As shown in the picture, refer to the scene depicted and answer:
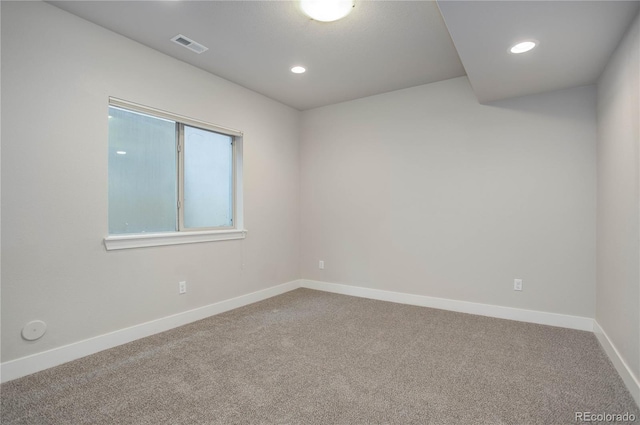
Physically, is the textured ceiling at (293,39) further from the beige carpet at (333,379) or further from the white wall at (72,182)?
the beige carpet at (333,379)

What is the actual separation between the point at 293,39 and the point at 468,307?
322 cm

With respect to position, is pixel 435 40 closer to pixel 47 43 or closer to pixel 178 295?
pixel 47 43

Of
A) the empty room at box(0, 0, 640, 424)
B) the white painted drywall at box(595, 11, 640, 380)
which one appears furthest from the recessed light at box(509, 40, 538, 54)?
the white painted drywall at box(595, 11, 640, 380)

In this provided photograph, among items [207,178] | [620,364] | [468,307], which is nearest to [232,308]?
[207,178]

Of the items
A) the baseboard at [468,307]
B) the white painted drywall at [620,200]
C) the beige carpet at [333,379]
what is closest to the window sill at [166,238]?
the beige carpet at [333,379]

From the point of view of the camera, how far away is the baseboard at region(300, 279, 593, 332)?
3.07 m

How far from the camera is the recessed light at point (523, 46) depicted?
2.22 metres

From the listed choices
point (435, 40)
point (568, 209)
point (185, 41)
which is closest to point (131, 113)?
point (185, 41)

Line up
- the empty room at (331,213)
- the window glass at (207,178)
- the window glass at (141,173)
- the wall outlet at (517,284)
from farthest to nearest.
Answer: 1. the window glass at (207,178)
2. the wall outlet at (517,284)
3. the window glass at (141,173)
4. the empty room at (331,213)

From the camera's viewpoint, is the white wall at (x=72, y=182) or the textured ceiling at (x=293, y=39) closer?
the white wall at (x=72, y=182)

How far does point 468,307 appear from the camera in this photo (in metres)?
3.54

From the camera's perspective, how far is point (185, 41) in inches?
110

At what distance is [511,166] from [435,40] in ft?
4.98

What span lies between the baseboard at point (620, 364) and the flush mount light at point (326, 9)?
2910mm
